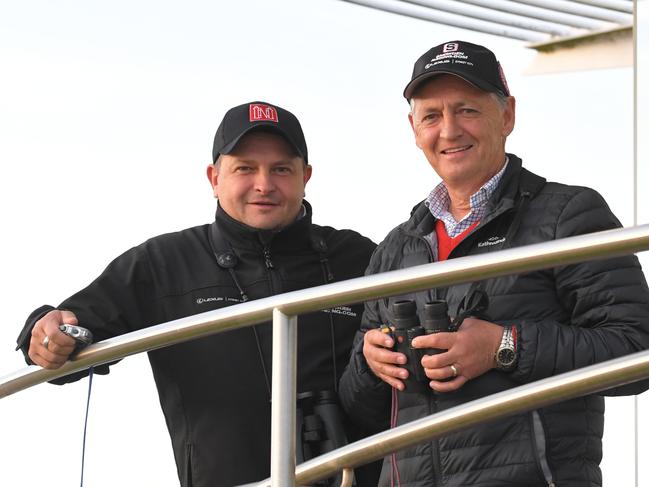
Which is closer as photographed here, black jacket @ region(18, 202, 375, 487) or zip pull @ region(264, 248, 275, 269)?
black jacket @ region(18, 202, 375, 487)

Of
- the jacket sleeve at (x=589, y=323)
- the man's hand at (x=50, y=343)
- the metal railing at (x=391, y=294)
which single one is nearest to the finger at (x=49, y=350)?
the man's hand at (x=50, y=343)

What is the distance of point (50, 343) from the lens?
9.48 ft

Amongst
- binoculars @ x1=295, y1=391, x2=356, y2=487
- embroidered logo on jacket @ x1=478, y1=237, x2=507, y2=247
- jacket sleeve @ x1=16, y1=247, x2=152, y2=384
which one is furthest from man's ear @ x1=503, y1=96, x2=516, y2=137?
jacket sleeve @ x1=16, y1=247, x2=152, y2=384

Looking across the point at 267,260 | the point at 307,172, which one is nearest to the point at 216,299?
the point at 267,260

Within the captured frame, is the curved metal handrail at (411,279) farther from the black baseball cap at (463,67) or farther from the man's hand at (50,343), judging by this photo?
the black baseball cap at (463,67)

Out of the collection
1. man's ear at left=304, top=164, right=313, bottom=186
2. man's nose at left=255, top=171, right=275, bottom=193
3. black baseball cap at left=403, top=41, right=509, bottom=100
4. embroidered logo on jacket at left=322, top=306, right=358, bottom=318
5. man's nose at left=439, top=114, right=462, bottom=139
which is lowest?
embroidered logo on jacket at left=322, top=306, right=358, bottom=318

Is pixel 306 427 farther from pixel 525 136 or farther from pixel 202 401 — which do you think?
pixel 525 136

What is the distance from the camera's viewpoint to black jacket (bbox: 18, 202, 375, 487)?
10.7ft

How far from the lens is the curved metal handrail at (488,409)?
7.39 ft

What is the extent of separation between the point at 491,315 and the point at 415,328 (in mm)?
161

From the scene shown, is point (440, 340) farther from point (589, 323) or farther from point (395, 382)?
point (589, 323)

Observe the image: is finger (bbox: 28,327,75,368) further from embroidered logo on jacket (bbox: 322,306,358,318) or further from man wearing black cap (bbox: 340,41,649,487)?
embroidered logo on jacket (bbox: 322,306,358,318)

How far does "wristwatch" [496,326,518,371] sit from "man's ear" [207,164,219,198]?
1161 mm

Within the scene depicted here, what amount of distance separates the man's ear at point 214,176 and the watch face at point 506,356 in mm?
1165
